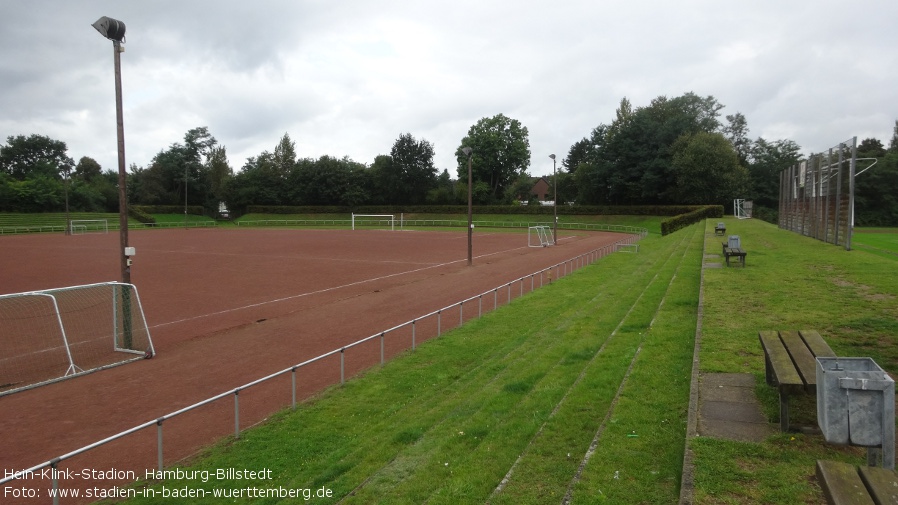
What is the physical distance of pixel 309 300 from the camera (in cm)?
1938

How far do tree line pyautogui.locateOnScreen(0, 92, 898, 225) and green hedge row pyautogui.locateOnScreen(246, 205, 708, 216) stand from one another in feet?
8.08

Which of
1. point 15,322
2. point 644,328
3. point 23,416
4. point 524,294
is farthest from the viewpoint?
point 524,294

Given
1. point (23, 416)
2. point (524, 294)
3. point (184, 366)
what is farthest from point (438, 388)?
point (524, 294)

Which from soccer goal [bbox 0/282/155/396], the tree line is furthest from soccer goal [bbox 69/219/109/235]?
soccer goal [bbox 0/282/155/396]

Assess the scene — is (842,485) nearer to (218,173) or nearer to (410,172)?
(410,172)

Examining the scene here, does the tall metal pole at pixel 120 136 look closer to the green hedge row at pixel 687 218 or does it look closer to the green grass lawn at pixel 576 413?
the green grass lawn at pixel 576 413

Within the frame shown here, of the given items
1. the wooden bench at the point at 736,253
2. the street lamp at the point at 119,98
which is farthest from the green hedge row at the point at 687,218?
the street lamp at the point at 119,98

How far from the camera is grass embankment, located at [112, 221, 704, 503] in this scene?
516 cm

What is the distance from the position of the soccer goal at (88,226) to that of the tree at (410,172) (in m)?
42.4

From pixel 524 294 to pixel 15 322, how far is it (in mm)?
14722

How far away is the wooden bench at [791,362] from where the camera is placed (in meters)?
4.87

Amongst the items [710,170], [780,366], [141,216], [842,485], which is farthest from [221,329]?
[141,216]

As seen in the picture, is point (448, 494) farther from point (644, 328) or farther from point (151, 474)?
point (644, 328)

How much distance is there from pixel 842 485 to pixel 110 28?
15.4 m
